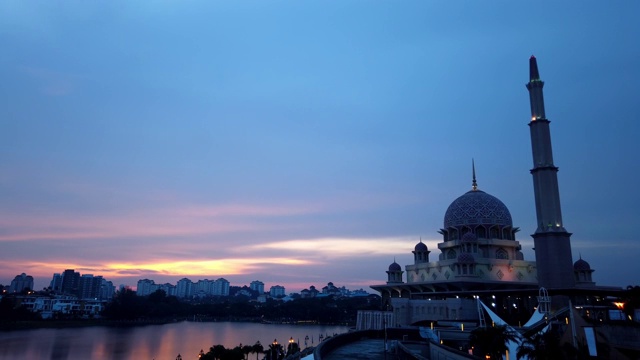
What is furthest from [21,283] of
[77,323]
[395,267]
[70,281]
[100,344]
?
[395,267]

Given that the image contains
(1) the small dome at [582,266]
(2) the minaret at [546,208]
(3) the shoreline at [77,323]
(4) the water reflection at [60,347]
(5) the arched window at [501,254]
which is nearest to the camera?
(2) the minaret at [546,208]

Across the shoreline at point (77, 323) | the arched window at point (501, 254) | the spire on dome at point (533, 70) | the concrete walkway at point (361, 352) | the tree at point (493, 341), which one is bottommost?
the shoreline at point (77, 323)

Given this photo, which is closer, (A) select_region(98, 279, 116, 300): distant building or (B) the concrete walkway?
(B) the concrete walkway

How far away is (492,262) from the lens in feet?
134

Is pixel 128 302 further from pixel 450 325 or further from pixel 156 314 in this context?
pixel 450 325

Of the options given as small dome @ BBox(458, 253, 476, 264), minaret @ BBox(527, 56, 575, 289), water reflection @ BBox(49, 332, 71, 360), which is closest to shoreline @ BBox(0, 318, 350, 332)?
water reflection @ BBox(49, 332, 71, 360)

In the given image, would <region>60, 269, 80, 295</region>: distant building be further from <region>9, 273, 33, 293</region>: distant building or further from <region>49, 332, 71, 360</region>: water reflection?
<region>49, 332, 71, 360</region>: water reflection

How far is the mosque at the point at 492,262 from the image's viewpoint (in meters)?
32.3

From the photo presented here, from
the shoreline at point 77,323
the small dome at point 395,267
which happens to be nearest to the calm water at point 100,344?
the shoreline at point 77,323

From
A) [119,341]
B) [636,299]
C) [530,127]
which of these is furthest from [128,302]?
[636,299]

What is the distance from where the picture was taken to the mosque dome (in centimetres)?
4397

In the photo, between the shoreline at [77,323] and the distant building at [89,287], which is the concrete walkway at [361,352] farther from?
the distant building at [89,287]

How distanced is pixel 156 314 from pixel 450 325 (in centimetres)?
7653

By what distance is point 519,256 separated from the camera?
1742 inches
